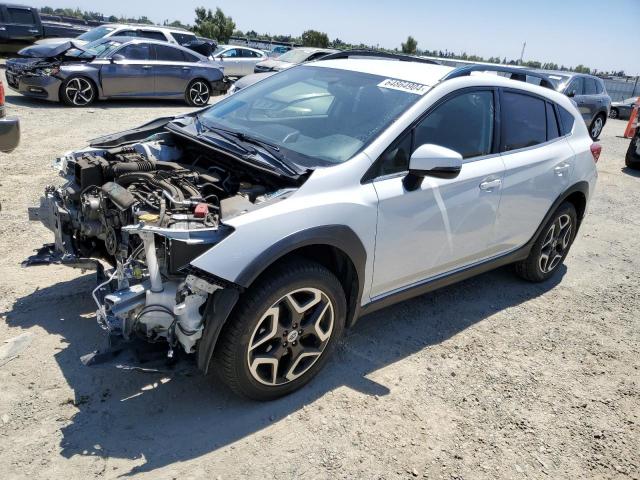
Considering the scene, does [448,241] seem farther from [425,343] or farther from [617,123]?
[617,123]

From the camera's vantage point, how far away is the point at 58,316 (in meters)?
3.69

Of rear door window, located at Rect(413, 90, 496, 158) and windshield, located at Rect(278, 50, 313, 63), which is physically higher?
windshield, located at Rect(278, 50, 313, 63)

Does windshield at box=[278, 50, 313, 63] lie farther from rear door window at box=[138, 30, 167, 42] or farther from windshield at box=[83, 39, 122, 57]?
windshield at box=[83, 39, 122, 57]

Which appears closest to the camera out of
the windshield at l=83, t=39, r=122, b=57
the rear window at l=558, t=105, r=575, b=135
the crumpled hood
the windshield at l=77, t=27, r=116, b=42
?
the rear window at l=558, t=105, r=575, b=135

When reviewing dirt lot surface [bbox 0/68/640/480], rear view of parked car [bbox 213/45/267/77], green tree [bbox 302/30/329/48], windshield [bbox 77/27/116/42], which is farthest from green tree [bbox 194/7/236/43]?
dirt lot surface [bbox 0/68/640/480]

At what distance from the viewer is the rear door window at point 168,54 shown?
12.9 m

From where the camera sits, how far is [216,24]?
41.5m

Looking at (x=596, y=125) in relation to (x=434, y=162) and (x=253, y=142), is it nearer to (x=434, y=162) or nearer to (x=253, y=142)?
(x=434, y=162)

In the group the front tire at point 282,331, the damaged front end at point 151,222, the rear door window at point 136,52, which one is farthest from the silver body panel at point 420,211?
the rear door window at point 136,52

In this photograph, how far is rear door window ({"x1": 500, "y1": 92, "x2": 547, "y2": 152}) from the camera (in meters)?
4.04

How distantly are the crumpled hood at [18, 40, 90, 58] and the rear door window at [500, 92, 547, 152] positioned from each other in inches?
420

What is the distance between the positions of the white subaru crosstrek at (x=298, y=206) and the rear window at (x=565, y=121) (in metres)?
0.32

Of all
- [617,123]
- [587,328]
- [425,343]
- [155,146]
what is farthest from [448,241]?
[617,123]

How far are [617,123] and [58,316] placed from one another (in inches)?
951
